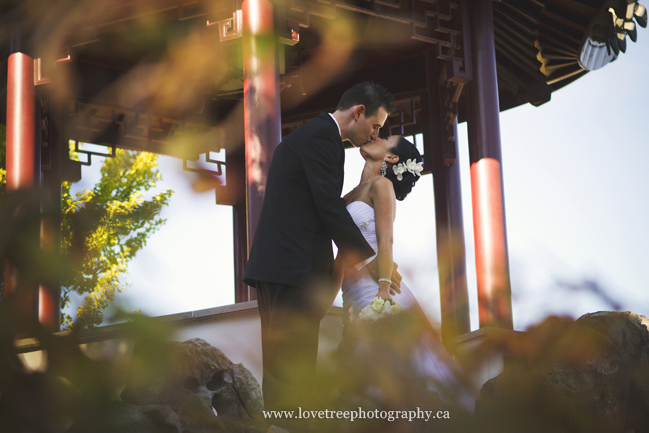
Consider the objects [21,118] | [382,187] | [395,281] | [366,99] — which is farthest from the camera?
[21,118]

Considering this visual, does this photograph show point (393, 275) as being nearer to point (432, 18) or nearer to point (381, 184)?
point (381, 184)

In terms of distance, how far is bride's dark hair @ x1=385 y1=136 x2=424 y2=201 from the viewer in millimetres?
3676

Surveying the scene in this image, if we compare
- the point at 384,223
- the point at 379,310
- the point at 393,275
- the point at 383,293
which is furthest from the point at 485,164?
Result: the point at 379,310

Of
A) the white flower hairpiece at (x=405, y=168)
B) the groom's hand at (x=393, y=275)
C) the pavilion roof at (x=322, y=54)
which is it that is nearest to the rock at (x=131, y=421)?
the groom's hand at (x=393, y=275)

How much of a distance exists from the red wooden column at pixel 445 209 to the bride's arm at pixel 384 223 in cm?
475

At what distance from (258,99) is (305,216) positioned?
2.99m

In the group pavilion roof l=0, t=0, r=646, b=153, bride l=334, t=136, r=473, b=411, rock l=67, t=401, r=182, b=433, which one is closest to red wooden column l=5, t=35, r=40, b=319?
pavilion roof l=0, t=0, r=646, b=153

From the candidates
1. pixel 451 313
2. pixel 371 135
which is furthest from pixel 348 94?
pixel 451 313

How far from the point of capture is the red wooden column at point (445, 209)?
26.7 feet

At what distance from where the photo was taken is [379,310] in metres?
2.76

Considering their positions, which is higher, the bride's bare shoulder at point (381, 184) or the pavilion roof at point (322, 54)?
the pavilion roof at point (322, 54)

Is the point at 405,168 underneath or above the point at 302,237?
above

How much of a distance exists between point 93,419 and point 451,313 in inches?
291

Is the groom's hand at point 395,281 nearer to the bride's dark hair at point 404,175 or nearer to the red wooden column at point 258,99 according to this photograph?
the bride's dark hair at point 404,175
